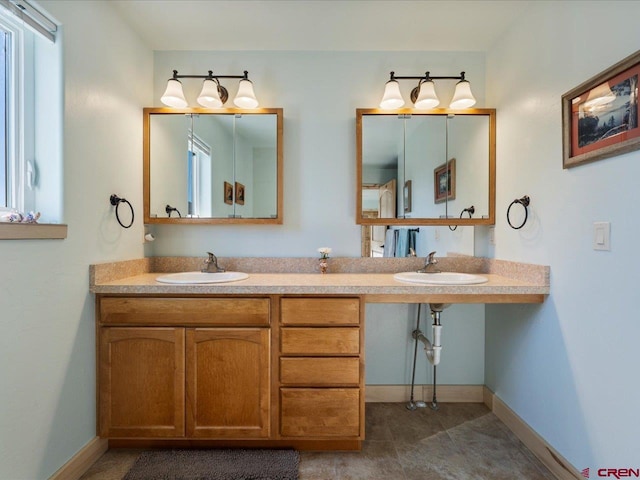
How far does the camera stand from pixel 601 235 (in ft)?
4.15

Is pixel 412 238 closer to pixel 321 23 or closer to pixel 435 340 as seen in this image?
pixel 435 340

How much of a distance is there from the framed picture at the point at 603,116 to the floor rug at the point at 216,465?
1871 millimetres

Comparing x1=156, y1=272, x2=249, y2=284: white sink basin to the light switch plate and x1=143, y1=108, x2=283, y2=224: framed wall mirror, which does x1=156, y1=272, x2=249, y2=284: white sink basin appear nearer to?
x1=143, y1=108, x2=283, y2=224: framed wall mirror

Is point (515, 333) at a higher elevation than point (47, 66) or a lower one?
lower

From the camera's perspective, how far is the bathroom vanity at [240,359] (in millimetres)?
1611

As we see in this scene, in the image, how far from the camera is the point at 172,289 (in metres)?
1.60

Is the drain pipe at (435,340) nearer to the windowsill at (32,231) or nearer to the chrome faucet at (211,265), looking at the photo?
the chrome faucet at (211,265)

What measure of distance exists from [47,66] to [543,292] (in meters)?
2.48

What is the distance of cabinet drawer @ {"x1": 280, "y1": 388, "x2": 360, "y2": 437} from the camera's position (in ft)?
5.28

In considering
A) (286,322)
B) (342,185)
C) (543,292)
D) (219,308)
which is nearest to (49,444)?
(219,308)

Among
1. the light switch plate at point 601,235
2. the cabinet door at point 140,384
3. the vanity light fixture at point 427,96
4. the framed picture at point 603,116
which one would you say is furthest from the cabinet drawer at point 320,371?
the vanity light fixture at point 427,96

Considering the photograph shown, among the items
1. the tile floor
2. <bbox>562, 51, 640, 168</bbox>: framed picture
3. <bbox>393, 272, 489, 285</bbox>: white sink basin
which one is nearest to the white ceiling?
<bbox>562, 51, 640, 168</bbox>: framed picture

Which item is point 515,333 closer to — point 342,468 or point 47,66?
point 342,468

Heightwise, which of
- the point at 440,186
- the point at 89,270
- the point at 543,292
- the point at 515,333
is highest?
the point at 440,186
